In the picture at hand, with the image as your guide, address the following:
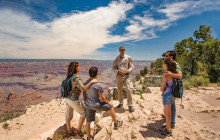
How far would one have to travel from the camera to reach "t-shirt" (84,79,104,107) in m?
2.52

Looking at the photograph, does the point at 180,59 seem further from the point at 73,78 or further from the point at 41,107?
the point at 41,107

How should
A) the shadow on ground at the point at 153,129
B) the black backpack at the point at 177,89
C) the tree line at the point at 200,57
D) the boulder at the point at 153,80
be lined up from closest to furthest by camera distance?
the black backpack at the point at 177,89
the shadow on ground at the point at 153,129
the boulder at the point at 153,80
the tree line at the point at 200,57

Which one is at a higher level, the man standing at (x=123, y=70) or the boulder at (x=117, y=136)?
the man standing at (x=123, y=70)

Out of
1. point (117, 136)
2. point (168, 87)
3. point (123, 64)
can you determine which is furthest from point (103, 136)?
point (123, 64)

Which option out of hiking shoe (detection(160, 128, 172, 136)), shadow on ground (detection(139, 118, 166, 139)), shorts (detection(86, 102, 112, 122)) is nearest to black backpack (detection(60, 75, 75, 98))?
shorts (detection(86, 102, 112, 122))

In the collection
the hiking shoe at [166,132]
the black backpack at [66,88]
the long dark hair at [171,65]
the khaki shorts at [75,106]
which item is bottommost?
the hiking shoe at [166,132]

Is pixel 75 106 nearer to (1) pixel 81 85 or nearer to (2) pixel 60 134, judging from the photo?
(1) pixel 81 85

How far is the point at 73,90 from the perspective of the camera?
2.69m

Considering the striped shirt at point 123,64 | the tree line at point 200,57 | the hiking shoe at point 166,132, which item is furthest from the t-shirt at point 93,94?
the tree line at point 200,57

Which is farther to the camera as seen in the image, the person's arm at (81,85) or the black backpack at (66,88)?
the black backpack at (66,88)

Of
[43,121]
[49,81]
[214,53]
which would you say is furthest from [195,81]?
[49,81]

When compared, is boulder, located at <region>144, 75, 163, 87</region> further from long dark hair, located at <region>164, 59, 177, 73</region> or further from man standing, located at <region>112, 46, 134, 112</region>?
long dark hair, located at <region>164, 59, 177, 73</region>

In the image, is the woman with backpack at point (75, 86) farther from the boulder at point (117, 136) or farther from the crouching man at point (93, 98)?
the boulder at point (117, 136)

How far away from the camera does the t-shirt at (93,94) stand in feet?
8.25
